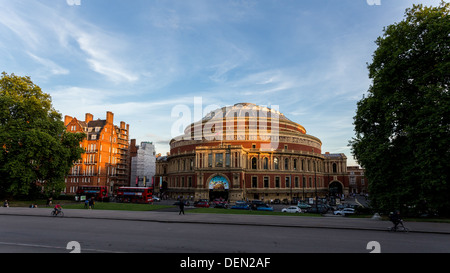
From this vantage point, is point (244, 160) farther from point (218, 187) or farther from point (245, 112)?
point (245, 112)

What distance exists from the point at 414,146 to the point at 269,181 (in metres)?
40.6

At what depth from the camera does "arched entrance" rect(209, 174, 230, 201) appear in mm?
54266

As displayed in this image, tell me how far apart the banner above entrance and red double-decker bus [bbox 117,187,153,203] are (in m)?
13.7

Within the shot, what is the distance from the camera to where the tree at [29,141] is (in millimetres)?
34844

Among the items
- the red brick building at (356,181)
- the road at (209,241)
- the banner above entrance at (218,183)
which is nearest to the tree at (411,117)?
the road at (209,241)

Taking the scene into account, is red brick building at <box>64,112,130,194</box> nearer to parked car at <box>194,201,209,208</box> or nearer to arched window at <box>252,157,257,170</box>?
arched window at <box>252,157,257,170</box>

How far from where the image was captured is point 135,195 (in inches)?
1791

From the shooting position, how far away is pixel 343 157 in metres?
83.8

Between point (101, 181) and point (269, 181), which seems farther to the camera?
point (101, 181)

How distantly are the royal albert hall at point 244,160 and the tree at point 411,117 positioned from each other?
32.1 m

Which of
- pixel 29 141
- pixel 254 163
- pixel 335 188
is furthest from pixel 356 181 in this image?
pixel 29 141
